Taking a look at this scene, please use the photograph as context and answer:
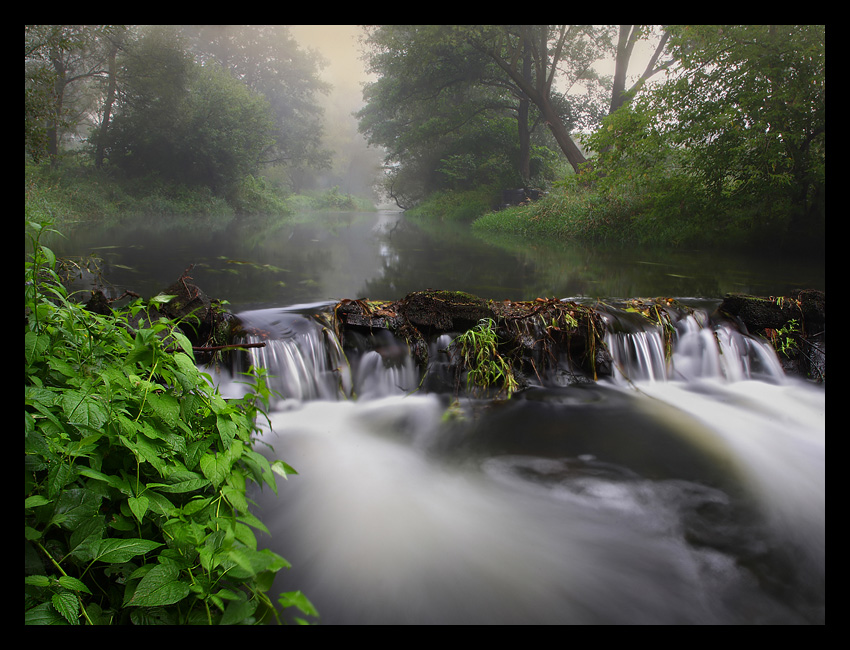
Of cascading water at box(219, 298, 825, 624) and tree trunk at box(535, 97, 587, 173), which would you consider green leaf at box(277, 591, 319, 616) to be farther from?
tree trunk at box(535, 97, 587, 173)

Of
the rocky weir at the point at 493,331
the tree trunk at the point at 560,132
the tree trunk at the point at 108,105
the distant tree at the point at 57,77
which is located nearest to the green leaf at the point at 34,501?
the rocky weir at the point at 493,331

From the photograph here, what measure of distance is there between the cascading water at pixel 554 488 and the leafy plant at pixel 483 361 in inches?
6.7

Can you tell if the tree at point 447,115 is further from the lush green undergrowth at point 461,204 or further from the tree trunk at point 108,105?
the tree trunk at point 108,105

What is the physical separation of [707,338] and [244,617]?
4362 mm

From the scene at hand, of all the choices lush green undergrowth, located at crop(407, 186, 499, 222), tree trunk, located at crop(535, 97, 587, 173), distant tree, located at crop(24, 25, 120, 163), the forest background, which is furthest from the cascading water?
lush green undergrowth, located at crop(407, 186, 499, 222)

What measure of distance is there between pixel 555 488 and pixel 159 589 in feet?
6.28

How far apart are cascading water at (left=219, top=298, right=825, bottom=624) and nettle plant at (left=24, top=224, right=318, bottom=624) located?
2.09 ft

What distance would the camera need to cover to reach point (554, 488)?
2.51 metres

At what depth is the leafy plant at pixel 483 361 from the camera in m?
3.65

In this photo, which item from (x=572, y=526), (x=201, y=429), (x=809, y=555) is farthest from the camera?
(x=572, y=526)

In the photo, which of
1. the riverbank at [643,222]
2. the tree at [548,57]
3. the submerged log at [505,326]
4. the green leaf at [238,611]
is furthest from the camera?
the tree at [548,57]

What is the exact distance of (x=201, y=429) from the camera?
1688 mm

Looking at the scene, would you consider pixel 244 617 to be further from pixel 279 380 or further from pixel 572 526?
pixel 279 380
